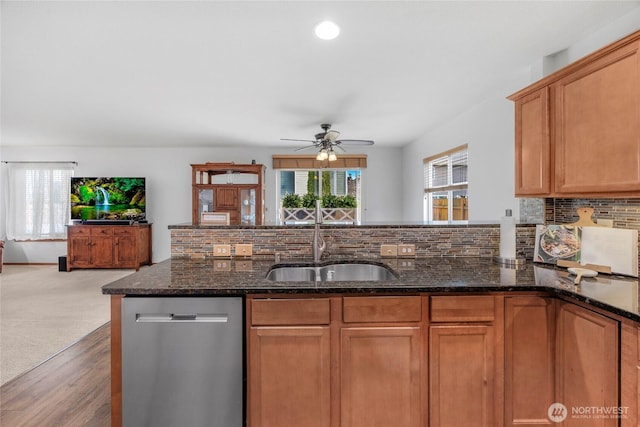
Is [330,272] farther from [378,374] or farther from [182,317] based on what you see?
[182,317]

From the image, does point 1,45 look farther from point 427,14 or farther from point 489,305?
point 489,305

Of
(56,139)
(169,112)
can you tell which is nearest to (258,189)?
(169,112)

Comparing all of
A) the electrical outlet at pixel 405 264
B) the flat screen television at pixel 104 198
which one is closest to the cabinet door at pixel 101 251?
the flat screen television at pixel 104 198

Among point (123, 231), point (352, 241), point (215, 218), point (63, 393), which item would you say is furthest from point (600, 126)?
point (123, 231)

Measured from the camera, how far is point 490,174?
3416 millimetres

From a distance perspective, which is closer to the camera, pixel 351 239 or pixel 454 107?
pixel 351 239

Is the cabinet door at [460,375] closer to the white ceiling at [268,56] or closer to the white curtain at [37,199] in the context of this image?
the white ceiling at [268,56]

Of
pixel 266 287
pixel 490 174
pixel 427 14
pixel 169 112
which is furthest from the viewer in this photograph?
pixel 169 112

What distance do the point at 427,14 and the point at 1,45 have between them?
301 centimetres

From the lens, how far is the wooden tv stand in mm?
6051

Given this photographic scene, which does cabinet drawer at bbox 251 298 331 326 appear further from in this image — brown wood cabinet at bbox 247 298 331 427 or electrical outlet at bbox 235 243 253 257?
electrical outlet at bbox 235 243 253 257

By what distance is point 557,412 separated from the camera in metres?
1.58

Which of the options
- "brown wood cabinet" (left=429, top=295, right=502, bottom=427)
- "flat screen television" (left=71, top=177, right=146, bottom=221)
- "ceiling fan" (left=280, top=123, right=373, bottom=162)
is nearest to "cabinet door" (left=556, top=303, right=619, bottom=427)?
"brown wood cabinet" (left=429, top=295, right=502, bottom=427)

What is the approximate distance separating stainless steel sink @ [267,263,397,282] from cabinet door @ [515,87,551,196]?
1.12 meters
